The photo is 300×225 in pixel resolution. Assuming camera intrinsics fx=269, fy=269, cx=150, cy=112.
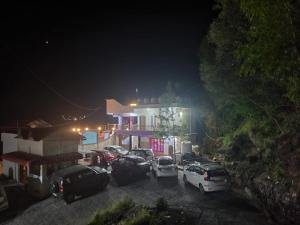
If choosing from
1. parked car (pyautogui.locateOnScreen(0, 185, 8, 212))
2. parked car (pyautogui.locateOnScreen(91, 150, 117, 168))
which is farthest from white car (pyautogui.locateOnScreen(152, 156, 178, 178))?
parked car (pyautogui.locateOnScreen(0, 185, 8, 212))

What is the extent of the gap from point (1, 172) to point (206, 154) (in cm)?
2341

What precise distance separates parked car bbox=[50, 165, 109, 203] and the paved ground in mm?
584

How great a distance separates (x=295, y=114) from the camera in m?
17.5

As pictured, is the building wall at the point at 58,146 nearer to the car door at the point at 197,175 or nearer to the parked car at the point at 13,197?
the parked car at the point at 13,197

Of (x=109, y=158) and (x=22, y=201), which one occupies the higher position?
(x=109, y=158)

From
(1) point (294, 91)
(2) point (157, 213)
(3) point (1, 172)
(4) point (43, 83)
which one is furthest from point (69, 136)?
(4) point (43, 83)

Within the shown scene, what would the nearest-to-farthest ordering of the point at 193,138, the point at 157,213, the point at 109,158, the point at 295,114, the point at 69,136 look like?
the point at 157,213, the point at 295,114, the point at 69,136, the point at 109,158, the point at 193,138

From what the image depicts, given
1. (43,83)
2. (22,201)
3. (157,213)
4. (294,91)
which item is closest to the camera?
(294,91)

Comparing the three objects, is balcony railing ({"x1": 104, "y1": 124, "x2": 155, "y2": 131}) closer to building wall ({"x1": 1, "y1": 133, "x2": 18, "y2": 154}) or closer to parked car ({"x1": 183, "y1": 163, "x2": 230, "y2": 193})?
building wall ({"x1": 1, "y1": 133, "x2": 18, "y2": 154})

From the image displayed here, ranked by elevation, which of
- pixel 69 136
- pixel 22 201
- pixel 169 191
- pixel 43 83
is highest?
pixel 43 83

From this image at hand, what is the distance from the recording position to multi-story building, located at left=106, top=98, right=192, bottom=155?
35.3 metres

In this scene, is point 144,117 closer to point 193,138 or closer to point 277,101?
point 193,138

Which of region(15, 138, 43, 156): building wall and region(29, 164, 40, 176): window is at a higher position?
region(15, 138, 43, 156): building wall

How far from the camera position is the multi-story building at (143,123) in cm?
3534
